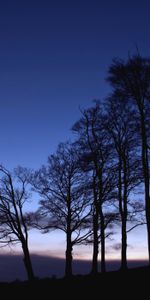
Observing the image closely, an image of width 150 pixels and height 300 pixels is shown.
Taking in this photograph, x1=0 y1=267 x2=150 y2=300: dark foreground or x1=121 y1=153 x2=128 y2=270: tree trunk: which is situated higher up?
x1=121 y1=153 x2=128 y2=270: tree trunk

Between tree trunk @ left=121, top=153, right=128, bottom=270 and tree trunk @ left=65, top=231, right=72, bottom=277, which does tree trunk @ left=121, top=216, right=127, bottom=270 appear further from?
tree trunk @ left=65, top=231, right=72, bottom=277

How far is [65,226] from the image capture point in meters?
32.2

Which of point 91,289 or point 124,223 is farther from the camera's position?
point 124,223

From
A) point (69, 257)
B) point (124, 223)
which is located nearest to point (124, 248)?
point (124, 223)

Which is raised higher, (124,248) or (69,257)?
(124,248)

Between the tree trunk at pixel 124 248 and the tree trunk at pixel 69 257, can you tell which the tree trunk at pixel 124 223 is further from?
the tree trunk at pixel 69 257

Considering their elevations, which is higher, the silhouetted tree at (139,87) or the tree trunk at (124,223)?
the silhouetted tree at (139,87)

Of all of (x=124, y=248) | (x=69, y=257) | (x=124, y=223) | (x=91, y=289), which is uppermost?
(x=124, y=223)

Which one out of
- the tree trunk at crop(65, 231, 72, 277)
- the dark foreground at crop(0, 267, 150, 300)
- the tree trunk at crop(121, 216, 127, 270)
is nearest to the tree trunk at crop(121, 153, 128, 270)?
the tree trunk at crop(121, 216, 127, 270)

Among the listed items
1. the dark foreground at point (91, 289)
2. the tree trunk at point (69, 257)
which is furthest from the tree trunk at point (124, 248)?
the dark foreground at point (91, 289)

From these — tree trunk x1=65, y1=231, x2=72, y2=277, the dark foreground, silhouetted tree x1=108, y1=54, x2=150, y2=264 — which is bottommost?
the dark foreground

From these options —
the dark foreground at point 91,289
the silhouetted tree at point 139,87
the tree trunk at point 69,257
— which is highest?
the silhouetted tree at point 139,87

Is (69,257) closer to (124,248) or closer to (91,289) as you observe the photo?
(124,248)

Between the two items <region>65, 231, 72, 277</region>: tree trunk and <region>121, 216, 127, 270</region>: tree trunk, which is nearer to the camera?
<region>121, 216, 127, 270</region>: tree trunk
